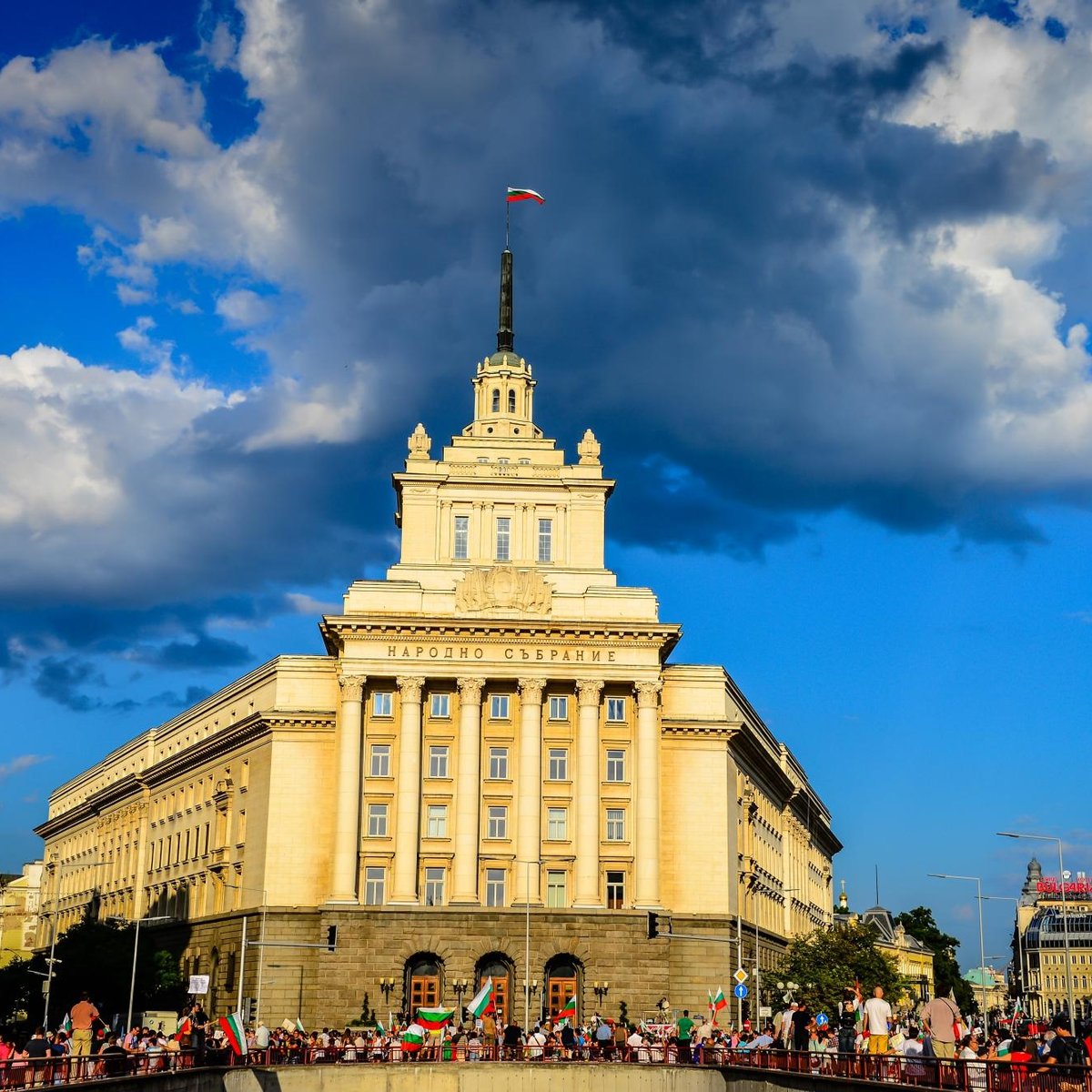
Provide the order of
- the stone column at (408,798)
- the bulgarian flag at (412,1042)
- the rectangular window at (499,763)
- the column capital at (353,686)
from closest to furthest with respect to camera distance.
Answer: the bulgarian flag at (412,1042)
the stone column at (408,798)
the column capital at (353,686)
the rectangular window at (499,763)

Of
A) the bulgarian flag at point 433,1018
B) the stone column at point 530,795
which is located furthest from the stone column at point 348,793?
the bulgarian flag at point 433,1018

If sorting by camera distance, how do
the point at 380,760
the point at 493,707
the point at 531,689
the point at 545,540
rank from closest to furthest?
the point at 531,689
the point at 380,760
the point at 493,707
the point at 545,540

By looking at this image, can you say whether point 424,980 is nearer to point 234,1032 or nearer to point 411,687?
point 411,687

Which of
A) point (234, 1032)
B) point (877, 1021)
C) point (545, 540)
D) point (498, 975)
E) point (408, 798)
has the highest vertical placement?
point (545, 540)

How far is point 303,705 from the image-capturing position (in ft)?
331

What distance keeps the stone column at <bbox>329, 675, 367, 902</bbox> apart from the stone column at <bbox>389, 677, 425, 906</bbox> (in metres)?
2.26

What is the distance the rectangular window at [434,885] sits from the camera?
313 ft

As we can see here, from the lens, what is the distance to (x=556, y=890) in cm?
9600

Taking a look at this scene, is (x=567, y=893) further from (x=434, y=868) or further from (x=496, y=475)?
(x=496, y=475)

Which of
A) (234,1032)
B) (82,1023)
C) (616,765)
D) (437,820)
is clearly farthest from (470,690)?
(82,1023)

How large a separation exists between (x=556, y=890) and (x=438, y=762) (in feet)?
31.9

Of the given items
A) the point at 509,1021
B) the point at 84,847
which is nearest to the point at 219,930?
the point at 509,1021

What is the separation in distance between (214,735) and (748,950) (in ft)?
120

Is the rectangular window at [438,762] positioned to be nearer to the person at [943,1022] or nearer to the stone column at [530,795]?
the stone column at [530,795]
